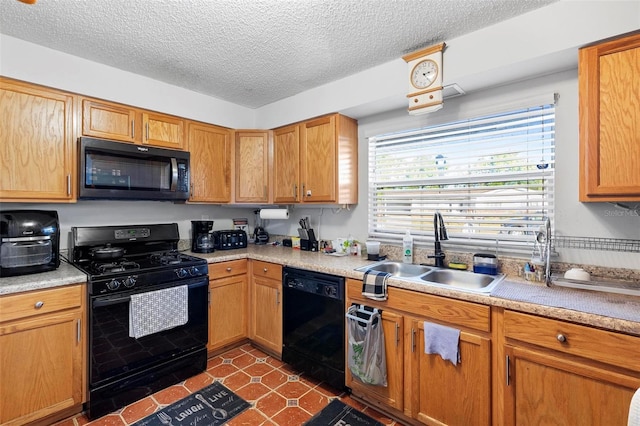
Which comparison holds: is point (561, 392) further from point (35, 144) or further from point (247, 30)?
point (35, 144)

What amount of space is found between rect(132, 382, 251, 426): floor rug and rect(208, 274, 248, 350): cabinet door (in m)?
0.51

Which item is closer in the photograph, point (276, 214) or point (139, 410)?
point (139, 410)

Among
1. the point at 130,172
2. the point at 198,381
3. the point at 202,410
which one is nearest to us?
the point at 202,410

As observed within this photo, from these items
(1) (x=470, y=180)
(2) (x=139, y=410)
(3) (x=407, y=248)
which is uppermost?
(1) (x=470, y=180)

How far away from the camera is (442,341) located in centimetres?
169

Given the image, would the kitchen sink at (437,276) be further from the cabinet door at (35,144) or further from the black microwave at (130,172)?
the cabinet door at (35,144)

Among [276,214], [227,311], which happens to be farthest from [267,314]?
[276,214]

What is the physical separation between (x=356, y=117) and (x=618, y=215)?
1.96 m

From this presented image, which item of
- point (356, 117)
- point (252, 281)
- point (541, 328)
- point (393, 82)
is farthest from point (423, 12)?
point (252, 281)

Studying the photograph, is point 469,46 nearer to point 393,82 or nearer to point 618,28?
point 393,82

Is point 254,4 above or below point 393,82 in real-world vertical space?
above

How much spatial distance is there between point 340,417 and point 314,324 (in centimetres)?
62

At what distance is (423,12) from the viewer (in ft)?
5.72

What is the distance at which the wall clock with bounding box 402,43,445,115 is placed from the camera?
6.71 ft
